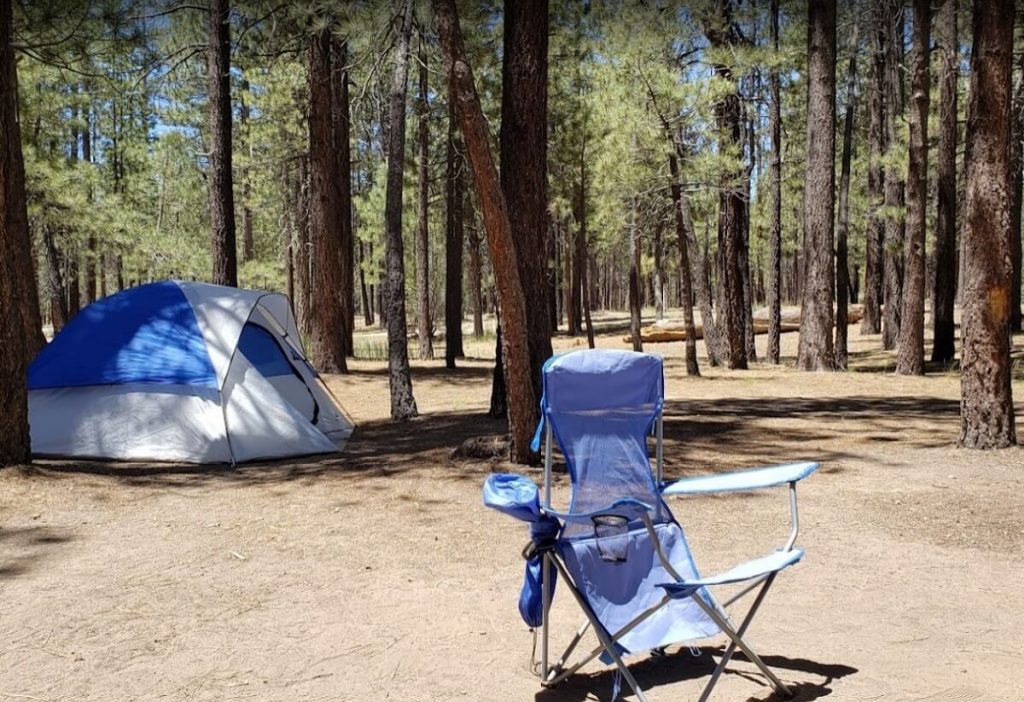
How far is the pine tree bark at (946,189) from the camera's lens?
52.3 ft

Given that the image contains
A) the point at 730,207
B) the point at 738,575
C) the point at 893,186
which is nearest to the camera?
the point at 738,575

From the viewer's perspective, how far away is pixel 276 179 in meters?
29.1

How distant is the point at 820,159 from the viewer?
15016mm

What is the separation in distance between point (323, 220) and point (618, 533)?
1221 cm

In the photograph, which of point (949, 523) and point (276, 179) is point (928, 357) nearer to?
point (949, 523)

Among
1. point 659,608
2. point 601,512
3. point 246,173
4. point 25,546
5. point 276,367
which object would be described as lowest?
point 25,546

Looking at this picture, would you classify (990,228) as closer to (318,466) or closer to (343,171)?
(318,466)

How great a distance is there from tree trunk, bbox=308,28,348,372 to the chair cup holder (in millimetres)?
12043

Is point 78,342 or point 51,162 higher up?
point 51,162

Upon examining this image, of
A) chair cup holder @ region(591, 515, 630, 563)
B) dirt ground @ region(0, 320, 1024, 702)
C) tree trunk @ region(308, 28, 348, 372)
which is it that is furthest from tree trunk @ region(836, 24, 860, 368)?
chair cup holder @ region(591, 515, 630, 563)

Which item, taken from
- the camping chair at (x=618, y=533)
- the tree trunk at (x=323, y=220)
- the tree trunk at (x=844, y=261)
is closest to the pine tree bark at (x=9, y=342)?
the camping chair at (x=618, y=533)

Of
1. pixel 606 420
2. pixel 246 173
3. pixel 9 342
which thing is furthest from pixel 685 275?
pixel 246 173

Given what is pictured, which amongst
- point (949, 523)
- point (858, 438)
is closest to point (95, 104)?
point (858, 438)

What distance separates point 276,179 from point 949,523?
26322mm
